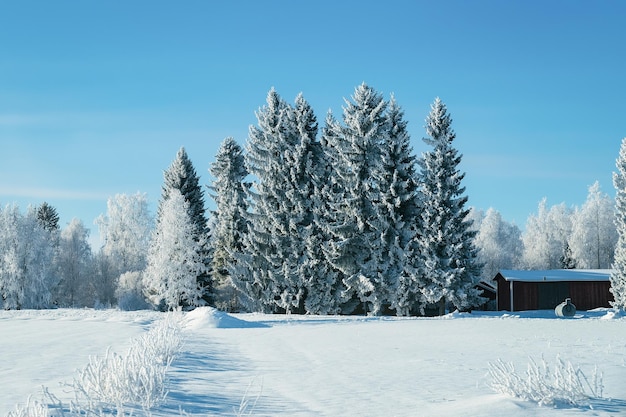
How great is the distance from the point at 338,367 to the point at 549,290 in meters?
47.6

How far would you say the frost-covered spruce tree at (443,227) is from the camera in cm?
3975

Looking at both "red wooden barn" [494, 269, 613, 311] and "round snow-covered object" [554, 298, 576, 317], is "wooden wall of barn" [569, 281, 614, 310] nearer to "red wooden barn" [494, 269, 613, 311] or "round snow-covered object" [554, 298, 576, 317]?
"red wooden barn" [494, 269, 613, 311]

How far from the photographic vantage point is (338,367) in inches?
537

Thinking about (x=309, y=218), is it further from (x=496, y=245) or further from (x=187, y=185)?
(x=496, y=245)

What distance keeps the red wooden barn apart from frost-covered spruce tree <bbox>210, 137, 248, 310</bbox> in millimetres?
23784

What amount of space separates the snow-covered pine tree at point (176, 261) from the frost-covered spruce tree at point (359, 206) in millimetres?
11663

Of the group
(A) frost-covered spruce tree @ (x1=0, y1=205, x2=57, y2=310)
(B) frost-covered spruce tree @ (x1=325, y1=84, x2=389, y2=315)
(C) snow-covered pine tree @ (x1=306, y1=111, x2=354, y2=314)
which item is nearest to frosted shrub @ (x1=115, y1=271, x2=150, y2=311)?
(A) frost-covered spruce tree @ (x1=0, y1=205, x2=57, y2=310)

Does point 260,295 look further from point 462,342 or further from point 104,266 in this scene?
point 104,266

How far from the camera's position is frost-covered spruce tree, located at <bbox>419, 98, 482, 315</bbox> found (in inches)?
1565

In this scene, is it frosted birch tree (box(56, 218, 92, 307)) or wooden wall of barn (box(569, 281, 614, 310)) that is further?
frosted birch tree (box(56, 218, 92, 307))

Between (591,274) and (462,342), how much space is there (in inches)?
1735

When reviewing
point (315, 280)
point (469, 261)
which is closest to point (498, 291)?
point (469, 261)

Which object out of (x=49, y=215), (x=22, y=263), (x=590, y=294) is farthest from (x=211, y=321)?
(x=49, y=215)

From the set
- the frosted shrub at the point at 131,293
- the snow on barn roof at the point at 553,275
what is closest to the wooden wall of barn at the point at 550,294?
Result: the snow on barn roof at the point at 553,275
